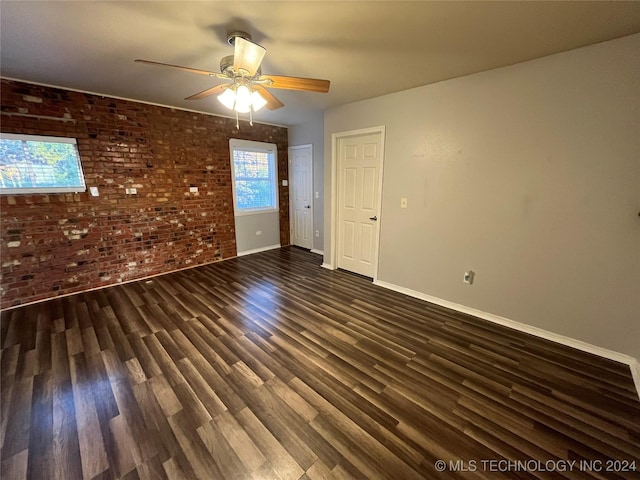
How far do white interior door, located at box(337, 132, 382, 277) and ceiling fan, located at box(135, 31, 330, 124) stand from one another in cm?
165

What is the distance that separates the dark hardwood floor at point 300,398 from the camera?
4.50 feet

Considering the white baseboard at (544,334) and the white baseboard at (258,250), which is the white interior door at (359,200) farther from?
the white baseboard at (258,250)

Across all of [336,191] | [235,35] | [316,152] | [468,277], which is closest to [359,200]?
[336,191]

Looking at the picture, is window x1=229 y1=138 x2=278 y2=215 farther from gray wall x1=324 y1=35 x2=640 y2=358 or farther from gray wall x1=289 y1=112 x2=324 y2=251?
gray wall x1=324 y1=35 x2=640 y2=358

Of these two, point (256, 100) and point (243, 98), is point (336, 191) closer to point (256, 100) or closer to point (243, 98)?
point (256, 100)

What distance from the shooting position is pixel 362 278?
388 cm

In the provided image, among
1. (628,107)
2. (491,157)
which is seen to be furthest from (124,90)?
(628,107)

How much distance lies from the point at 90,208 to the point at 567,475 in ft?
16.6

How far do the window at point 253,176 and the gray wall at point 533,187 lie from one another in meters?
2.58

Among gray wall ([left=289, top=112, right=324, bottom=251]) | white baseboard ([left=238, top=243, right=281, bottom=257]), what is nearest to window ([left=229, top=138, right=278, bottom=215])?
gray wall ([left=289, top=112, right=324, bottom=251])

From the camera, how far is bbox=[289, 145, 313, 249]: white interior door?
5.11m

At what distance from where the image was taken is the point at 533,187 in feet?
7.69

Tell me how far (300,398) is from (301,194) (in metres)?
4.16

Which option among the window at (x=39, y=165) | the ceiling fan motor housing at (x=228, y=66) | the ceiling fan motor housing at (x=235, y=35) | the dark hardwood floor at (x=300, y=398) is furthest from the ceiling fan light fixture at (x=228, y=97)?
the window at (x=39, y=165)
